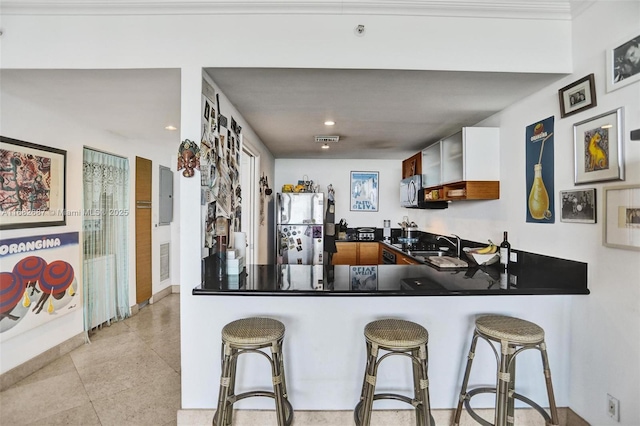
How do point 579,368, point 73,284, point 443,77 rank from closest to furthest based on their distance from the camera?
1. point 579,368
2. point 443,77
3. point 73,284

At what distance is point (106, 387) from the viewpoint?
226cm

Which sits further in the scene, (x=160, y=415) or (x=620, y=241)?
(x=160, y=415)

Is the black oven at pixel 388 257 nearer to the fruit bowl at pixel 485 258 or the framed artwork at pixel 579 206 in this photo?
the fruit bowl at pixel 485 258

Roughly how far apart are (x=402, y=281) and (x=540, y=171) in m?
1.25

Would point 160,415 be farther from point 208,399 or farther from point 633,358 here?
point 633,358

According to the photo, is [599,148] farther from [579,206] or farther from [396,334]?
[396,334]

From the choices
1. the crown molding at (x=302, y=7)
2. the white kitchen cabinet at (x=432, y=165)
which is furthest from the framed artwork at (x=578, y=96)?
the white kitchen cabinet at (x=432, y=165)

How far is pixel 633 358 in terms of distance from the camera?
1.44 metres

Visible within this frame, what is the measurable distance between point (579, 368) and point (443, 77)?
194 cm

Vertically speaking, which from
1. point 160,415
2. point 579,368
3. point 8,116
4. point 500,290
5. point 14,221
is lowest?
point 160,415

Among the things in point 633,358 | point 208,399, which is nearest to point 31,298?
point 208,399

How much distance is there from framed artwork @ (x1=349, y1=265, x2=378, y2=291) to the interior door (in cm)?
301

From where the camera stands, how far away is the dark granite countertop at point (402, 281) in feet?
5.24

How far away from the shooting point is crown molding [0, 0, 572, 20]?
5.53 feet
